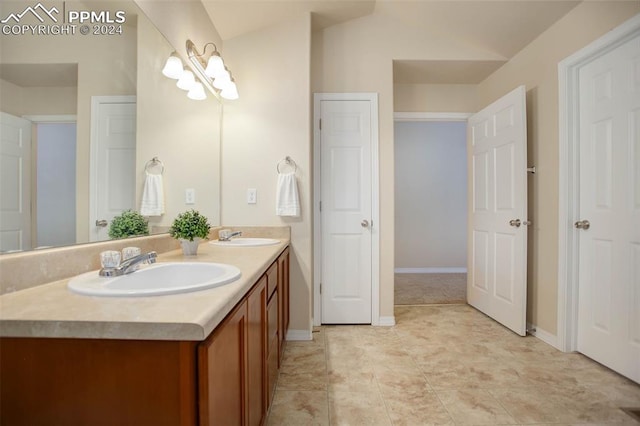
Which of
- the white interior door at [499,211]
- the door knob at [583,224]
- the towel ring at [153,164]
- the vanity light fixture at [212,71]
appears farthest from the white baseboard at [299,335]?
the door knob at [583,224]

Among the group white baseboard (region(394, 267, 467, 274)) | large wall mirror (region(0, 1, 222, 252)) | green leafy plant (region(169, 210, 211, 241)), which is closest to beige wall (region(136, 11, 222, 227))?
large wall mirror (region(0, 1, 222, 252))

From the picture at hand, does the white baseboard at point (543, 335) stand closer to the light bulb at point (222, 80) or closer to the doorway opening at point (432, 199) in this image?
the doorway opening at point (432, 199)

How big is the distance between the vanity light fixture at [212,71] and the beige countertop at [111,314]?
162 cm

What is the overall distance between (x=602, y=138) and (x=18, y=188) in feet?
9.05

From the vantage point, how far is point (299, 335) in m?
2.27

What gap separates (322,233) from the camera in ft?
8.46

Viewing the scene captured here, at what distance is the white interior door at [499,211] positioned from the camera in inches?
89.4

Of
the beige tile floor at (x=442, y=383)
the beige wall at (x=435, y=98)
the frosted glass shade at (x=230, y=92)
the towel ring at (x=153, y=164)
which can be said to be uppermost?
the beige wall at (x=435, y=98)

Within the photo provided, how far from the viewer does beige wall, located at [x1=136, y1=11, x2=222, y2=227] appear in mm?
1311

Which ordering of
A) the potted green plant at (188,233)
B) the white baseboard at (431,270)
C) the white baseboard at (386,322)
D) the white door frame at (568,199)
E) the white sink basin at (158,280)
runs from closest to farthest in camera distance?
the white sink basin at (158,280) < the potted green plant at (188,233) < the white door frame at (568,199) < the white baseboard at (386,322) < the white baseboard at (431,270)

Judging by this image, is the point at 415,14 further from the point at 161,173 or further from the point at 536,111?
the point at 161,173

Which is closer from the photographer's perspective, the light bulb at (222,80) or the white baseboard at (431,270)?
the light bulb at (222,80)

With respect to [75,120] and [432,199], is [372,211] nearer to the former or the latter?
[75,120]

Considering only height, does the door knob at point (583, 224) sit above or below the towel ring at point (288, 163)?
below
